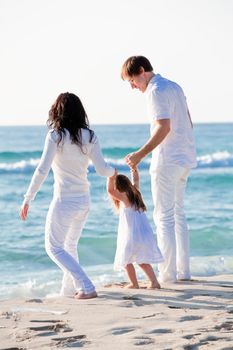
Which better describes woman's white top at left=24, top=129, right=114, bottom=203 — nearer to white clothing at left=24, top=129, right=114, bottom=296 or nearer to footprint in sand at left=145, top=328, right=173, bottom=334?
white clothing at left=24, top=129, right=114, bottom=296

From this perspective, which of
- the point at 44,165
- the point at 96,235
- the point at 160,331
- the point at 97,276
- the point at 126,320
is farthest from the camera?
the point at 96,235

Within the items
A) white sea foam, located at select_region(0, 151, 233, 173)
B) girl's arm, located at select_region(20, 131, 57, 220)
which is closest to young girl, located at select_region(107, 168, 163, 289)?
girl's arm, located at select_region(20, 131, 57, 220)

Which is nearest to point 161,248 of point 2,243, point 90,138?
point 90,138

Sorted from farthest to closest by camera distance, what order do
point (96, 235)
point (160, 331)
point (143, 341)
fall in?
point (96, 235), point (160, 331), point (143, 341)

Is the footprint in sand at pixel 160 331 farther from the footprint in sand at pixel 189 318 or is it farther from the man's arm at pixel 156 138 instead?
the man's arm at pixel 156 138

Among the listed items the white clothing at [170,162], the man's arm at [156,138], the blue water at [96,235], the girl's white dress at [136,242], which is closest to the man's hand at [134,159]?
the man's arm at [156,138]

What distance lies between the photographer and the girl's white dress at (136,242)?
257 inches

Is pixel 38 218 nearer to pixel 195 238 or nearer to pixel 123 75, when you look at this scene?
pixel 195 238

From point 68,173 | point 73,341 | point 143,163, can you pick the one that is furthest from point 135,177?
point 143,163

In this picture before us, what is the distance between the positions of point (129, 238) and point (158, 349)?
2.11 metres

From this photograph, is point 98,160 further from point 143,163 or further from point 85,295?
point 143,163

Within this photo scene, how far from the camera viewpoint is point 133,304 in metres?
5.77

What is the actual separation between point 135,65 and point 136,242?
55.6 inches

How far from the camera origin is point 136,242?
258 inches
